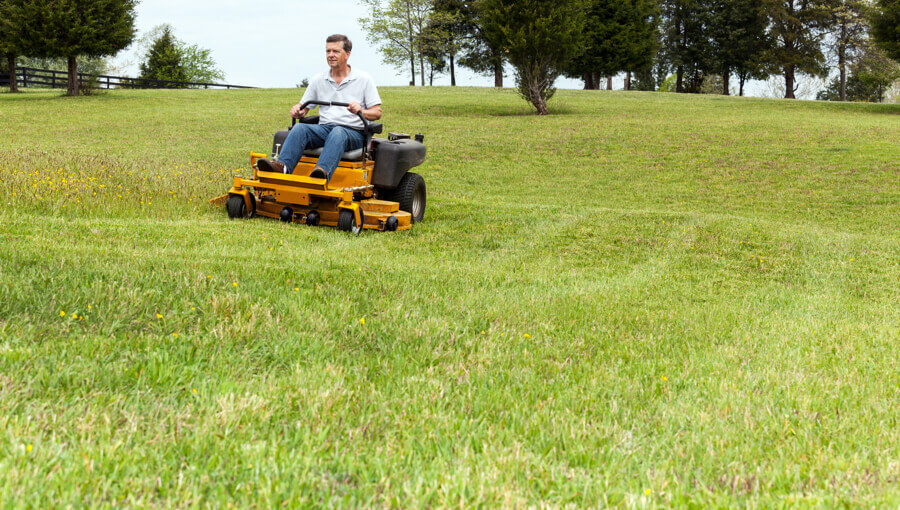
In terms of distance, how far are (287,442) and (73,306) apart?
1875 mm

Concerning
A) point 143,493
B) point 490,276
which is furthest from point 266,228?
point 143,493

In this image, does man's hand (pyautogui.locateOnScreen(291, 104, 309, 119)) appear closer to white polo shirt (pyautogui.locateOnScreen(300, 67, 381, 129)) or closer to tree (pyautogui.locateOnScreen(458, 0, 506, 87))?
white polo shirt (pyautogui.locateOnScreen(300, 67, 381, 129))

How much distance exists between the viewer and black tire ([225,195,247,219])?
26.2 feet

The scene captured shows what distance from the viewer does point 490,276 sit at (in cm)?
589

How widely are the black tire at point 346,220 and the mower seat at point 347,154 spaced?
72 centimetres

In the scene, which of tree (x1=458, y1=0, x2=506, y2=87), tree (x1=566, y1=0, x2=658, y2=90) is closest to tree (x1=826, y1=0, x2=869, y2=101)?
tree (x1=566, y1=0, x2=658, y2=90)

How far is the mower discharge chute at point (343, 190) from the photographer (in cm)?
772

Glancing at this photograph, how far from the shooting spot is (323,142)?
827 centimetres

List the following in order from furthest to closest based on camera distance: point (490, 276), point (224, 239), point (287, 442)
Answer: point (224, 239) → point (490, 276) → point (287, 442)

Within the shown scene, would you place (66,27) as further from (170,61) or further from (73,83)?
(170,61)

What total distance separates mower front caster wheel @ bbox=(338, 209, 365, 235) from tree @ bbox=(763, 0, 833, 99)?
45.6 meters

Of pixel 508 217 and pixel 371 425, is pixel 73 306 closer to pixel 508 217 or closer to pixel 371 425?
pixel 371 425

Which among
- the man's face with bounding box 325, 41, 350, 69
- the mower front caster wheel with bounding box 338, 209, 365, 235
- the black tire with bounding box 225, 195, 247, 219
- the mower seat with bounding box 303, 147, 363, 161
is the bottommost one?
the mower front caster wheel with bounding box 338, 209, 365, 235

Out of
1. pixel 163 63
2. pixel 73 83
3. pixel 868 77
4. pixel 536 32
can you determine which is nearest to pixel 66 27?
pixel 73 83
